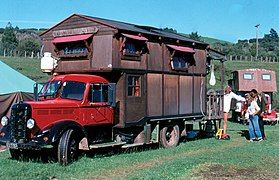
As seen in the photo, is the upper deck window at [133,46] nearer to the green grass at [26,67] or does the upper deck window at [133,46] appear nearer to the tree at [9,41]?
the green grass at [26,67]

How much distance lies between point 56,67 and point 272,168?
7.29 m

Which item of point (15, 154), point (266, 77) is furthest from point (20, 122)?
point (266, 77)

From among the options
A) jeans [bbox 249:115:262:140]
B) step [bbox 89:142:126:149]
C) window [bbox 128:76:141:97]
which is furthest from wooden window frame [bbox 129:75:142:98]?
jeans [bbox 249:115:262:140]

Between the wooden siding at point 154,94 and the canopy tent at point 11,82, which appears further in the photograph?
the canopy tent at point 11,82

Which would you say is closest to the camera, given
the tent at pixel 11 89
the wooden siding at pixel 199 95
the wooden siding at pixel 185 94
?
the wooden siding at pixel 185 94

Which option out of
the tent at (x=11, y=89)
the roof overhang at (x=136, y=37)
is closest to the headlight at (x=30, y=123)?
the roof overhang at (x=136, y=37)

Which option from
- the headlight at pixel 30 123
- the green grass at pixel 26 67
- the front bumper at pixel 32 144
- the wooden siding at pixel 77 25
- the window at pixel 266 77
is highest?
the green grass at pixel 26 67

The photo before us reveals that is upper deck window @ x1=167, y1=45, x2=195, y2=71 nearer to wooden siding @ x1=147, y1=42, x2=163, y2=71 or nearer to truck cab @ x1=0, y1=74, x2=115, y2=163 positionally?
wooden siding @ x1=147, y1=42, x2=163, y2=71

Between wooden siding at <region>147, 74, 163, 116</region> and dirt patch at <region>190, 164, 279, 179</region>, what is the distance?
398 centimetres

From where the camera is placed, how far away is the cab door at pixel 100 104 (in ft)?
40.8

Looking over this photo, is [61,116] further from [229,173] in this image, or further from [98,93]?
[229,173]

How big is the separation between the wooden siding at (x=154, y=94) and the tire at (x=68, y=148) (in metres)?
3.56

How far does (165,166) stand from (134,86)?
371cm

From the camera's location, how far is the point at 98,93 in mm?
12750
